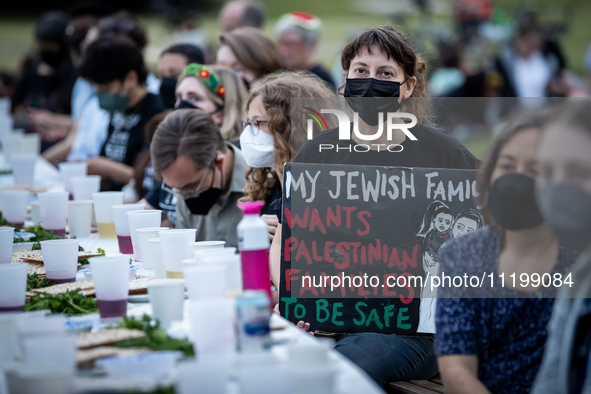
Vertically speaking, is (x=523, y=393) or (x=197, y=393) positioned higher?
(x=197, y=393)

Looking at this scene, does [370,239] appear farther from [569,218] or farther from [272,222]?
[569,218]

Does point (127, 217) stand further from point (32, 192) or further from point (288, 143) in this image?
point (32, 192)

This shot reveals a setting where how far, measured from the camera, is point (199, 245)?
2.41m

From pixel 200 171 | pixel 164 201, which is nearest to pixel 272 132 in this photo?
pixel 200 171

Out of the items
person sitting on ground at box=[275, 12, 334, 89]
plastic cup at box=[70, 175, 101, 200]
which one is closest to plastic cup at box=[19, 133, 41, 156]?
plastic cup at box=[70, 175, 101, 200]

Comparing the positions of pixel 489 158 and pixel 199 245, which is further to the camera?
pixel 199 245

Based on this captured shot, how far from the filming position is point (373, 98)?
2.85 meters

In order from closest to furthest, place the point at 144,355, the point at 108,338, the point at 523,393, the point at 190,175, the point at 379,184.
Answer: the point at 144,355
the point at 108,338
the point at 523,393
the point at 379,184
the point at 190,175

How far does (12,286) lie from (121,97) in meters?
3.14

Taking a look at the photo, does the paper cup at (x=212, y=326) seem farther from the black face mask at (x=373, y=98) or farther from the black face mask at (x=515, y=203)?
the black face mask at (x=373, y=98)

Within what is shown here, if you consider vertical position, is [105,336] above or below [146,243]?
below

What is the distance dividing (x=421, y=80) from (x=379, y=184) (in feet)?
2.27

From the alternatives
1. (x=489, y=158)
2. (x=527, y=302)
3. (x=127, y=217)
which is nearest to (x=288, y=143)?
(x=127, y=217)

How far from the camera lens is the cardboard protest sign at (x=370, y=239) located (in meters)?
2.59
